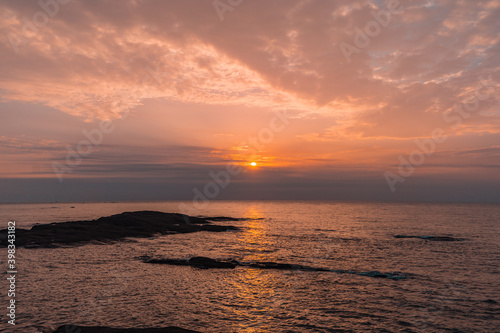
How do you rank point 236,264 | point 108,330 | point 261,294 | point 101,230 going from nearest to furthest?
point 108,330 → point 261,294 → point 236,264 → point 101,230

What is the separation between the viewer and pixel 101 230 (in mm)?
59000

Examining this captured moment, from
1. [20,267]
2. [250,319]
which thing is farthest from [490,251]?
[20,267]

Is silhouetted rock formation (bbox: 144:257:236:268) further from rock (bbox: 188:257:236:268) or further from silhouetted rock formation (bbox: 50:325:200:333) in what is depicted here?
silhouetted rock formation (bbox: 50:325:200:333)

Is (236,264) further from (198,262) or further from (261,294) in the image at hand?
(261,294)

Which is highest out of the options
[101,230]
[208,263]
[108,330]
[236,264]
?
[108,330]

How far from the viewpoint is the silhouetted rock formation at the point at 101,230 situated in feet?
157

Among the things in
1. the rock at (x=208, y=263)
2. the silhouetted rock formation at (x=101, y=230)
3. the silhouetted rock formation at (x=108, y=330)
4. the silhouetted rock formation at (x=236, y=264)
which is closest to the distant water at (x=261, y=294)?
the silhouetted rock formation at (x=236, y=264)

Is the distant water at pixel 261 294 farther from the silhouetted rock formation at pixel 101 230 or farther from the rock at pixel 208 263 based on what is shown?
the silhouetted rock formation at pixel 101 230

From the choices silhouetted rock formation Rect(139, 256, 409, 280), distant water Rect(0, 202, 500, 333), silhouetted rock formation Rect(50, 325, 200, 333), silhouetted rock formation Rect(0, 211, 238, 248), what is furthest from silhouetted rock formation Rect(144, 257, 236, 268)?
silhouetted rock formation Rect(0, 211, 238, 248)

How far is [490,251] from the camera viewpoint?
A: 4553 centimetres

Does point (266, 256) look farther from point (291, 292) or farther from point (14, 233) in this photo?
point (14, 233)

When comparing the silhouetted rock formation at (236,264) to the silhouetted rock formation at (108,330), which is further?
the silhouetted rock formation at (236,264)

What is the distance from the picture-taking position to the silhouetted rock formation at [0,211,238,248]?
1890 inches

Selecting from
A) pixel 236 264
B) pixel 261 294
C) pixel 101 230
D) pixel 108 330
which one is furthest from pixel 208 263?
pixel 101 230
